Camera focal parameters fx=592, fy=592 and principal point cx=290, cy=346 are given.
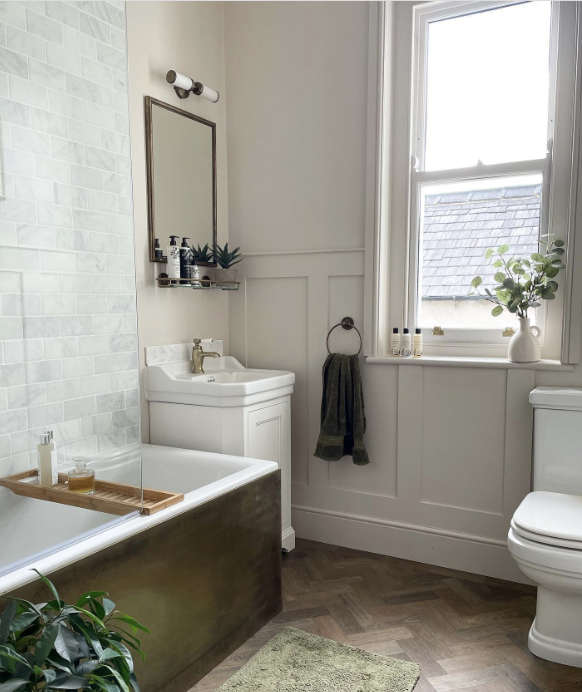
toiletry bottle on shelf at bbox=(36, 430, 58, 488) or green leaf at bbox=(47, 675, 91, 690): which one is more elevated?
toiletry bottle on shelf at bbox=(36, 430, 58, 488)

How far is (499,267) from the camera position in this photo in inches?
103

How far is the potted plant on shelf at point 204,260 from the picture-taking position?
291 centimetres

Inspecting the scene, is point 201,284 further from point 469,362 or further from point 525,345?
point 525,345

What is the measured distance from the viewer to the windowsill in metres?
2.45

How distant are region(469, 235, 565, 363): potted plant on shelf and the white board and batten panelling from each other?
0.35ft

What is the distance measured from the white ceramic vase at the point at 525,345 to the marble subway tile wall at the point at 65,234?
5.26 ft

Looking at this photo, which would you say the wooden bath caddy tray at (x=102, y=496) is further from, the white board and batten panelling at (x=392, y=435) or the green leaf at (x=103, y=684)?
the white board and batten panelling at (x=392, y=435)

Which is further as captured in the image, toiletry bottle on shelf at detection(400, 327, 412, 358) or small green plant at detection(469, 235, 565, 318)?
toiletry bottle on shelf at detection(400, 327, 412, 358)

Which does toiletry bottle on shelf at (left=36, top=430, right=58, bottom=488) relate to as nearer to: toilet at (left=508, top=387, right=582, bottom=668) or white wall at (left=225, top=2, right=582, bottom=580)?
toilet at (left=508, top=387, right=582, bottom=668)

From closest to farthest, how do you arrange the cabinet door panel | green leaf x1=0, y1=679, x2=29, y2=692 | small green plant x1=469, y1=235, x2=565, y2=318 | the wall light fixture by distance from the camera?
1. green leaf x1=0, y1=679, x2=29, y2=692
2. small green plant x1=469, y1=235, x2=565, y2=318
3. the cabinet door panel
4. the wall light fixture

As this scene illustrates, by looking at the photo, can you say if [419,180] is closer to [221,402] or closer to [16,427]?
[221,402]

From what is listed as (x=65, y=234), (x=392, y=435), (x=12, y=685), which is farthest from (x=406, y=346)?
(x=12, y=685)

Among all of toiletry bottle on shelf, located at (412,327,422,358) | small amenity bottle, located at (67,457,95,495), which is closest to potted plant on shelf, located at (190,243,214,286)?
toiletry bottle on shelf, located at (412,327,422,358)

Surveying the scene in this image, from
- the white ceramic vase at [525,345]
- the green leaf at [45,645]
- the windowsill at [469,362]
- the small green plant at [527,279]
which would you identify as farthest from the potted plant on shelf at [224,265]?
the green leaf at [45,645]
